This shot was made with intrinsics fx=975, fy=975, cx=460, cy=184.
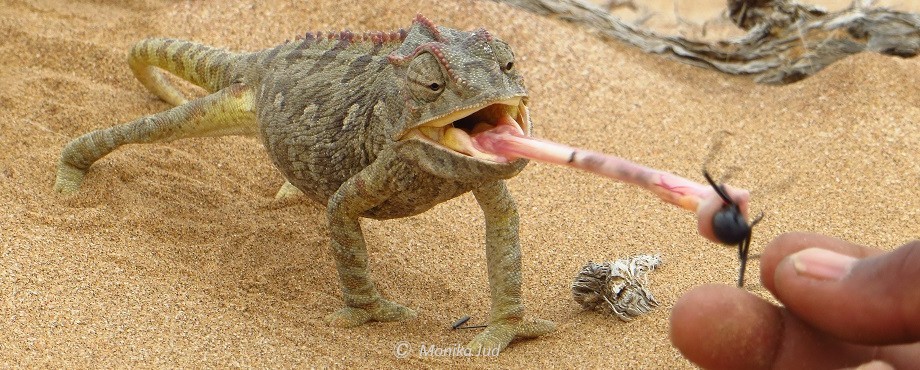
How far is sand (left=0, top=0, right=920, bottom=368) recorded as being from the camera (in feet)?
11.7

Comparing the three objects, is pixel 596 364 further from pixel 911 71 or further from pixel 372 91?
pixel 911 71

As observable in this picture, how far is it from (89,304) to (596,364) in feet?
6.08

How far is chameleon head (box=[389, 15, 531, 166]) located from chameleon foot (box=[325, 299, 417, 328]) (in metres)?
0.90

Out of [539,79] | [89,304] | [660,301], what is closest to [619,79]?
[539,79]

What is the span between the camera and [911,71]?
5996 mm

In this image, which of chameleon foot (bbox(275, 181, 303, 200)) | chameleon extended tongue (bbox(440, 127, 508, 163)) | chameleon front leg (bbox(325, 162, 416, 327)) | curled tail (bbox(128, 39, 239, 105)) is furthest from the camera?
chameleon foot (bbox(275, 181, 303, 200))

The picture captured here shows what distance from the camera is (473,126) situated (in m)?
3.20

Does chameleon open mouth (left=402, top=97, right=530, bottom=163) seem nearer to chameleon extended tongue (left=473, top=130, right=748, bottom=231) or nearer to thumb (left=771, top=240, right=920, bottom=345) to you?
chameleon extended tongue (left=473, top=130, right=748, bottom=231)

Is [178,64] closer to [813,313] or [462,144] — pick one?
[462,144]

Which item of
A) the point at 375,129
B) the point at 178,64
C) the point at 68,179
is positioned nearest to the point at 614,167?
the point at 375,129

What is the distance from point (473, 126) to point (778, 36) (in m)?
4.17

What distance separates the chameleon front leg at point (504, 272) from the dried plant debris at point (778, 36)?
11.0 ft

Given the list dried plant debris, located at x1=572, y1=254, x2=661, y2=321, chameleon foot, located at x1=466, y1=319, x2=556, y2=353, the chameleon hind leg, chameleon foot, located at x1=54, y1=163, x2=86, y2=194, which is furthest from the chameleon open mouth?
chameleon foot, located at x1=54, y1=163, x2=86, y2=194

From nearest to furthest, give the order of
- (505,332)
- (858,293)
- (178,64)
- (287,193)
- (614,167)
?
(858,293) < (614,167) < (505,332) < (287,193) < (178,64)
